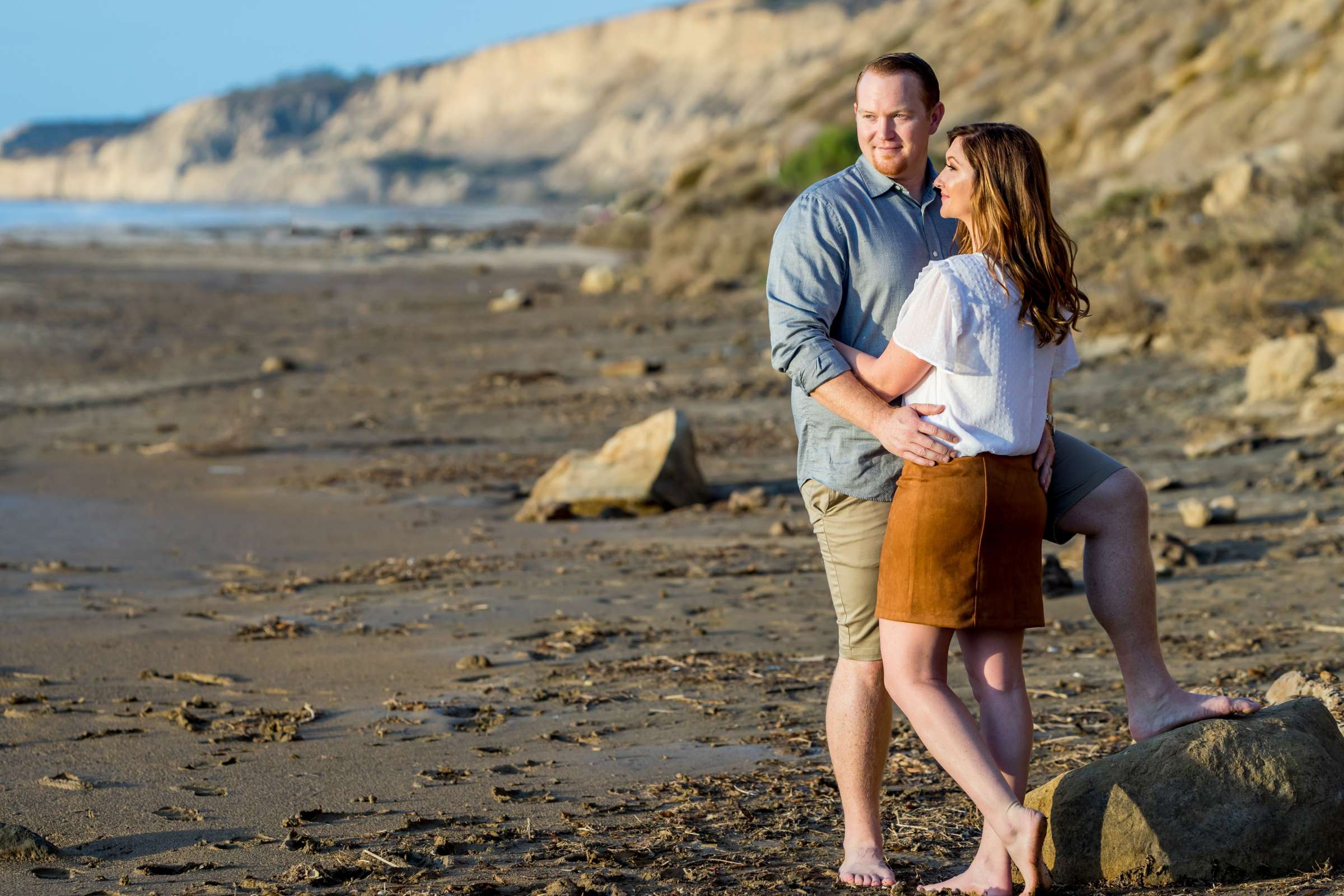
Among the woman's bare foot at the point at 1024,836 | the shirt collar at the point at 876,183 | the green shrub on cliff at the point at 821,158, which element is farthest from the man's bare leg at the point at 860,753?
the green shrub on cliff at the point at 821,158

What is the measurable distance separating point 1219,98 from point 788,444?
17331mm

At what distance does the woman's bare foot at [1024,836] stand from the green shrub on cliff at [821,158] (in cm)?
3199

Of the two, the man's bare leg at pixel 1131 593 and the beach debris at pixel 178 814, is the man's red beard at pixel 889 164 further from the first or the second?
the beach debris at pixel 178 814

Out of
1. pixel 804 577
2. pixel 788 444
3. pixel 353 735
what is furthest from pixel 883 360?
pixel 788 444

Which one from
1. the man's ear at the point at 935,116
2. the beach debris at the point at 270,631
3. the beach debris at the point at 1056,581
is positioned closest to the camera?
the man's ear at the point at 935,116

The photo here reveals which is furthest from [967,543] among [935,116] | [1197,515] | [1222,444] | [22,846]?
[1222,444]

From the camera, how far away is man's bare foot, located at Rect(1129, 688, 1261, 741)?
381 centimetres

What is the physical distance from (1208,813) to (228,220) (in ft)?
289

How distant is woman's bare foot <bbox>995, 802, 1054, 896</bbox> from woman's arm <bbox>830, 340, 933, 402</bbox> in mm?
963

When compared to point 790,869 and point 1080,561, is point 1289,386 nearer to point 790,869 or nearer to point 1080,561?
point 1080,561

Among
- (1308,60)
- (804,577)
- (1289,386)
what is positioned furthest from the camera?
(1308,60)

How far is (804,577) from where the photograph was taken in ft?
23.7

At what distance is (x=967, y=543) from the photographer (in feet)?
11.3

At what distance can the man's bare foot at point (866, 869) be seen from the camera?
370cm
